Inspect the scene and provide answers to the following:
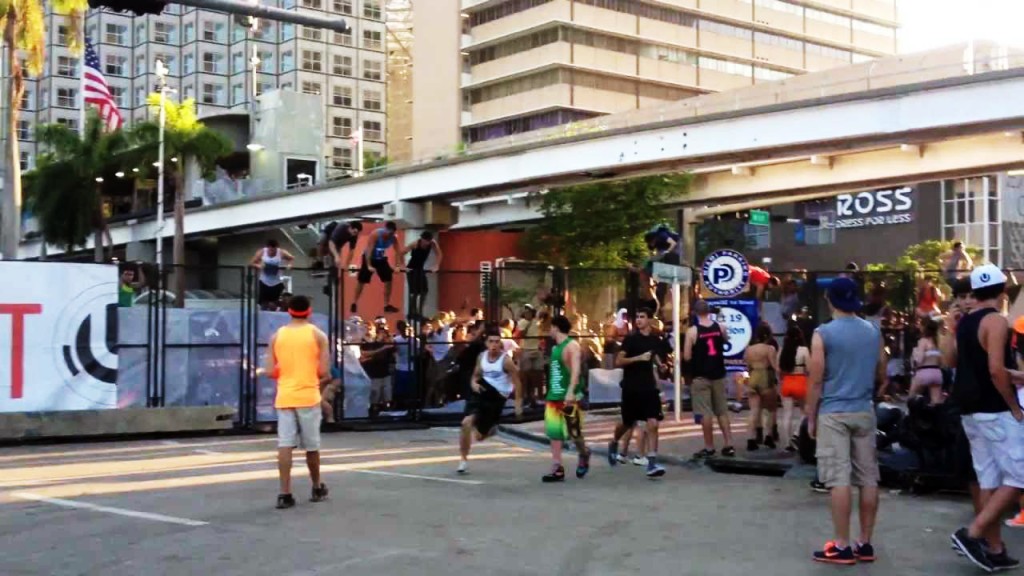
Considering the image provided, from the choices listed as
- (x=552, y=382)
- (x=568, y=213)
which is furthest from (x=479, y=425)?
(x=568, y=213)

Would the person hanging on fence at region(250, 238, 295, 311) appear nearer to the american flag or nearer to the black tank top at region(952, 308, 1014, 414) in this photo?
the black tank top at region(952, 308, 1014, 414)

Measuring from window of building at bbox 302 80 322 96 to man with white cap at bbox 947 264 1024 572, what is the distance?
95644mm

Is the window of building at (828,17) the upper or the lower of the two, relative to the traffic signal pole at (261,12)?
upper

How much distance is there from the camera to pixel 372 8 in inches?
4082

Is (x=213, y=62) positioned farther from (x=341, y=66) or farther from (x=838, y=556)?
(x=838, y=556)

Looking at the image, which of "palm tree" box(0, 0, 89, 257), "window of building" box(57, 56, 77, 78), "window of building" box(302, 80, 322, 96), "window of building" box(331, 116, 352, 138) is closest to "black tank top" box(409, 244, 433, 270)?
"palm tree" box(0, 0, 89, 257)

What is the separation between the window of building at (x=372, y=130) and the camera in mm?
102062

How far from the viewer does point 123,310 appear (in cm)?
1678

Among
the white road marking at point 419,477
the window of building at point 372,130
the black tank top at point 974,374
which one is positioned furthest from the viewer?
the window of building at point 372,130

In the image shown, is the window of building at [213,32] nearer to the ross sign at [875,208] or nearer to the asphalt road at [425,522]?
the ross sign at [875,208]

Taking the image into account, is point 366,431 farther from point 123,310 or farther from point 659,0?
point 659,0

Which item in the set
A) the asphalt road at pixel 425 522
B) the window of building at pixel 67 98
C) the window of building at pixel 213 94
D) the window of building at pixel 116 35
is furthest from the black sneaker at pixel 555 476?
the window of building at pixel 116 35

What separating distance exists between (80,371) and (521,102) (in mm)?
71617

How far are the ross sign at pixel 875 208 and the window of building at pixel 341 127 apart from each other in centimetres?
4681
